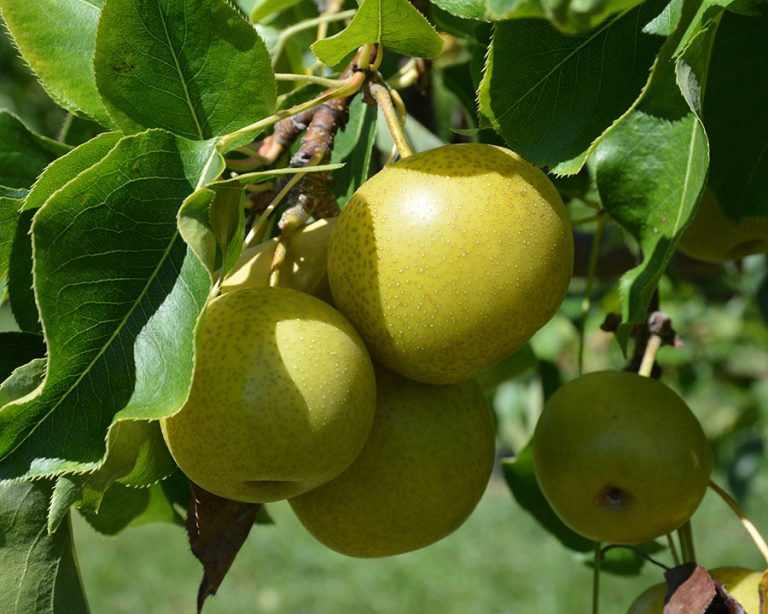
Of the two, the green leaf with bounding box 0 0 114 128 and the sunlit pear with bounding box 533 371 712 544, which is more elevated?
the green leaf with bounding box 0 0 114 128

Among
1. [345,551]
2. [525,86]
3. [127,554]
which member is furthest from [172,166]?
[127,554]

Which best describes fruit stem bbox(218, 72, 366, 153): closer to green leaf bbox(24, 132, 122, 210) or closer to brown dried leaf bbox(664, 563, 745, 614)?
green leaf bbox(24, 132, 122, 210)

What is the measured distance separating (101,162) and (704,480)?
2.83ft

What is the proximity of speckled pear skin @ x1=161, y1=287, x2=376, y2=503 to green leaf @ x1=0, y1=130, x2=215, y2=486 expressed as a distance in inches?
3.0

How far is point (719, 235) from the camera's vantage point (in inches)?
60.5

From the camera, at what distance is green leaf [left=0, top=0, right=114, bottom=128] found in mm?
1122

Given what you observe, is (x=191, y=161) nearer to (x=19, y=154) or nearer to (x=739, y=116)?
(x=19, y=154)

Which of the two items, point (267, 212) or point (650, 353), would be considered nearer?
point (267, 212)

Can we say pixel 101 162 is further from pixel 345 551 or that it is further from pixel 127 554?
pixel 127 554

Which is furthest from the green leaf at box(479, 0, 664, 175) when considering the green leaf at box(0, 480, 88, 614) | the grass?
the grass

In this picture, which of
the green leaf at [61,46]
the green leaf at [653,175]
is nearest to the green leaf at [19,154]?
the green leaf at [61,46]

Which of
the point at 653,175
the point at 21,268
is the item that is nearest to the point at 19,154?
the point at 21,268

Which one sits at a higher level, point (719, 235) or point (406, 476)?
point (406, 476)

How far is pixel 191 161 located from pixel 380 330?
0.84ft
